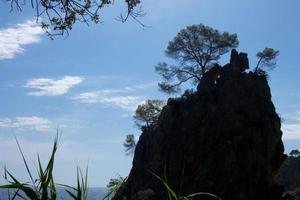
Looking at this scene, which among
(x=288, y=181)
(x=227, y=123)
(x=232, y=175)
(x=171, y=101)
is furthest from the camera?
(x=288, y=181)

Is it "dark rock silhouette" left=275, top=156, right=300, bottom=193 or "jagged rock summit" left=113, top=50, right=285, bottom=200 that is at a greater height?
"dark rock silhouette" left=275, top=156, right=300, bottom=193

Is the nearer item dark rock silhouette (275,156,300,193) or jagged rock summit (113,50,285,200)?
jagged rock summit (113,50,285,200)

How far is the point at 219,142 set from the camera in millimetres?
46281

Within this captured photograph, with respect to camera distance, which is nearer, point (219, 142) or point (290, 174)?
point (219, 142)

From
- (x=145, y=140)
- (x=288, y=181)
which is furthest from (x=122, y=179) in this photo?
(x=288, y=181)

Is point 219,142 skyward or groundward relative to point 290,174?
groundward

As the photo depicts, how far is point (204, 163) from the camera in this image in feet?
150

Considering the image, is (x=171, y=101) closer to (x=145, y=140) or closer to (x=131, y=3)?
(x=145, y=140)

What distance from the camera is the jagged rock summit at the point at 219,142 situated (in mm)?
44344

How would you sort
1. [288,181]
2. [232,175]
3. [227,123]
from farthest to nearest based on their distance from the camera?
[288,181], [227,123], [232,175]

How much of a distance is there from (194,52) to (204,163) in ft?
49.6

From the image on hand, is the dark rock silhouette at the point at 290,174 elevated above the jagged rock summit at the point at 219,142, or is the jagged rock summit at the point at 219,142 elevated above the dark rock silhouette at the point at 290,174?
the dark rock silhouette at the point at 290,174

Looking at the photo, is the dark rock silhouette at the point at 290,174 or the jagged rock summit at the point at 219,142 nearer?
the jagged rock summit at the point at 219,142

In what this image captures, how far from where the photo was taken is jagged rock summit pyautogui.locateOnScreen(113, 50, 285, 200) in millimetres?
44344
